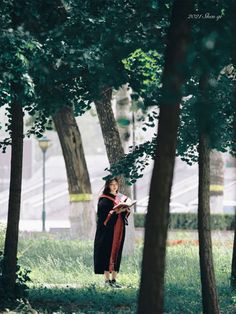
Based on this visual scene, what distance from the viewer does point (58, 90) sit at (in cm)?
1792

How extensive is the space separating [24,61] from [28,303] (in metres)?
3.15

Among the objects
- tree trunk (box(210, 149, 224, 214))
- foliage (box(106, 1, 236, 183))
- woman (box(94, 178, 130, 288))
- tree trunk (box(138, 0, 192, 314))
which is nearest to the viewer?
foliage (box(106, 1, 236, 183))

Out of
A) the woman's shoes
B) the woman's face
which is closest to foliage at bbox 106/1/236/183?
the woman's face

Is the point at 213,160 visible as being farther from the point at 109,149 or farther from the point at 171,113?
the point at 171,113

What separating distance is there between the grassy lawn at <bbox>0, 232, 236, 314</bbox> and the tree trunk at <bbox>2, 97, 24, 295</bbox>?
580 mm

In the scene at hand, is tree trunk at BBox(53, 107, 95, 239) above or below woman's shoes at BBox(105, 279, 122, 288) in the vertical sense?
above

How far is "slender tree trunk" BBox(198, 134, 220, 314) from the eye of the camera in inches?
642

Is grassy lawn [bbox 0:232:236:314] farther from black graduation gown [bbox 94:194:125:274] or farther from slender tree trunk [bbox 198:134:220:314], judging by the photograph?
slender tree trunk [bbox 198:134:220:314]

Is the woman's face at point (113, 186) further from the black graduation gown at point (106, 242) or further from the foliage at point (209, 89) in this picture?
the foliage at point (209, 89)

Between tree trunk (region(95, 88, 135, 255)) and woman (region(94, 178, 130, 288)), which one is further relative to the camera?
tree trunk (region(95, 88, 135, 255))

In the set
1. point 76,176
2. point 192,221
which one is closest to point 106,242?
point 76,176

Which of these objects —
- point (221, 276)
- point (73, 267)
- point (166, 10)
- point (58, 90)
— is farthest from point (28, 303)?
point (73, 267)

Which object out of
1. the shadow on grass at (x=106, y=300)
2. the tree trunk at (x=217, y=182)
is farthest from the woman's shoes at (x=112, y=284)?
the tree trunk at (x=217, y=182)

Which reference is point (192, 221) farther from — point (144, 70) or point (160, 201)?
point (160, 201)
